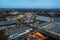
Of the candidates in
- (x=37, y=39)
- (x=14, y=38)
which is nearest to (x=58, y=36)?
(x=37, y=39)

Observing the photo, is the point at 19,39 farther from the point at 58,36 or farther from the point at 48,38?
the point at 58,36

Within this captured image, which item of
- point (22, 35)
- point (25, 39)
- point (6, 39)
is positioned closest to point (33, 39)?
point (25, 39)

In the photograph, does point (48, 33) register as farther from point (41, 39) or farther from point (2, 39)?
point (2, 39)

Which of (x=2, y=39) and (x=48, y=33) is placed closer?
(x=2, y=39)

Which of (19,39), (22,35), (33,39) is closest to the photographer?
(33,39)

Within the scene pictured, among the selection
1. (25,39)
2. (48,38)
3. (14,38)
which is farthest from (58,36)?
(14,38)

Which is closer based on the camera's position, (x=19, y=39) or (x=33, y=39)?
(x=33, y=39)

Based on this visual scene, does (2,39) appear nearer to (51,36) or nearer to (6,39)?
(6,39)

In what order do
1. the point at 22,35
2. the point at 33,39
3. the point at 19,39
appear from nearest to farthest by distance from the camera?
the point at 33,39
the point at 19,39
the point at 22,35
